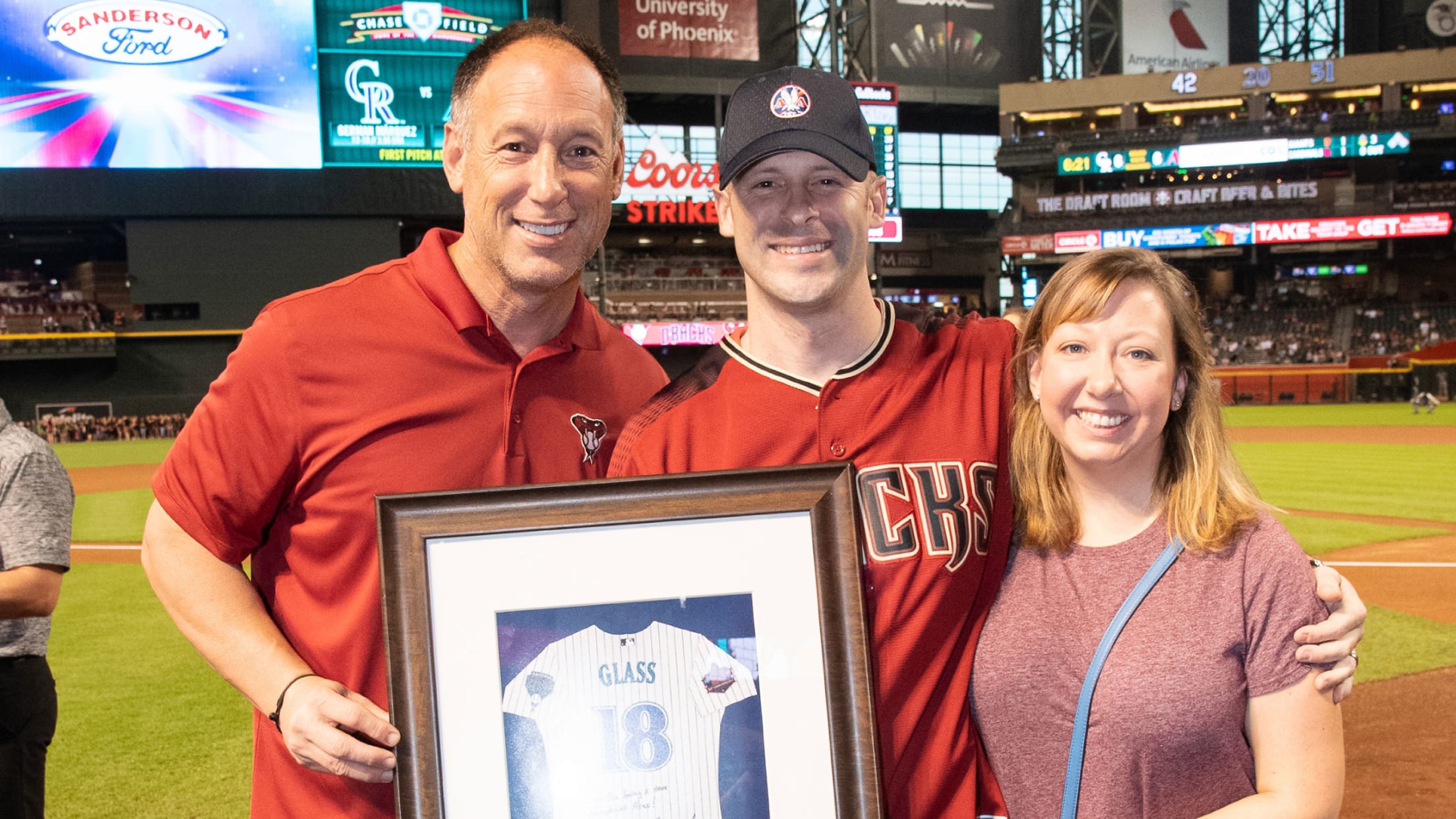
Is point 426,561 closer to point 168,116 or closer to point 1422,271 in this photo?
point 168,116

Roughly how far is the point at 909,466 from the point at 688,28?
41139 millimetres

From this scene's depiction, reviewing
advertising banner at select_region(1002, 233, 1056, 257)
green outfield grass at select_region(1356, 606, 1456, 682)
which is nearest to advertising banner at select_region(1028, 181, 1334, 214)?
advertising banner at select_region(1002, 233, 1056, 257)

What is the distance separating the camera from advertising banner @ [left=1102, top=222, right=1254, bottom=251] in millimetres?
45625

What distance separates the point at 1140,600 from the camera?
206 cm

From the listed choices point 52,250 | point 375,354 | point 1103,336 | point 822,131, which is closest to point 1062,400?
point 1103,336

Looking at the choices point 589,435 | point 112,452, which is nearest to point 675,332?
point 112,452

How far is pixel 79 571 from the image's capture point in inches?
456

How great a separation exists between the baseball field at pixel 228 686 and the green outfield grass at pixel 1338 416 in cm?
955

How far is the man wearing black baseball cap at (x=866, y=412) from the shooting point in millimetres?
2037

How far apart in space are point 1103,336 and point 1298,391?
35.6 metres

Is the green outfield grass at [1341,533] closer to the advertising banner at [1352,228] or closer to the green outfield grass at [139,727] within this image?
the green outfield grass at [139,727]

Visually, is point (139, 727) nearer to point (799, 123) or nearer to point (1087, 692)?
point (799, 123)

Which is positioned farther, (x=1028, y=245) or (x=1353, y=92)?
(x=1353, y=92)

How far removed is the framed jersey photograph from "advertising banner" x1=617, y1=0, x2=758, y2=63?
41.0 m
